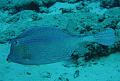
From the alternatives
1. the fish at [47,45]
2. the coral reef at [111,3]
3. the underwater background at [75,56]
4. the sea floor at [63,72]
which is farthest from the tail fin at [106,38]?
the coral reef at [111,3]

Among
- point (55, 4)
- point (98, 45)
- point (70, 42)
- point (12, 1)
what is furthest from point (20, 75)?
point (12, 1)

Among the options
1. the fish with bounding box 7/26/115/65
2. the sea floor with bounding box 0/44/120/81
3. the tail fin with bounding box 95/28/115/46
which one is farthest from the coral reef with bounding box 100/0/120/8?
the tail fin with bounding box 95/28/115/46

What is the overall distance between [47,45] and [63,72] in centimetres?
52

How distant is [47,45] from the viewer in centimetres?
408

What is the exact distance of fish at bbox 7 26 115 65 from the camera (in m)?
3.94

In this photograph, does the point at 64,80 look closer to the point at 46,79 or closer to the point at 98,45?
the point at 46,79

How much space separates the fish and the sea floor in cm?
12

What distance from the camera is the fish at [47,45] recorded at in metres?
3.94

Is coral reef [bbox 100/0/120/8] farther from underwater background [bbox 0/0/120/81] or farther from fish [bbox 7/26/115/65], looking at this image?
fish [bbox 7/26/115/65]

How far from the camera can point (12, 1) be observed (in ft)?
27.2

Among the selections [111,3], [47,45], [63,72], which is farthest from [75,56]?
[111,3]

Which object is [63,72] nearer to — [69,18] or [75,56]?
[75,56]

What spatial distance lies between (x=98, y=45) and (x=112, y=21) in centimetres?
106

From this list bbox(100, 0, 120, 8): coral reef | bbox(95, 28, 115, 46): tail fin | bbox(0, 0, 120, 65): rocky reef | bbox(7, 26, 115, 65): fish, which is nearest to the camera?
bbox(95, 28, 115, 46): tail fin
